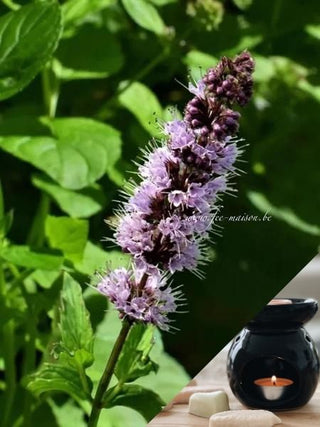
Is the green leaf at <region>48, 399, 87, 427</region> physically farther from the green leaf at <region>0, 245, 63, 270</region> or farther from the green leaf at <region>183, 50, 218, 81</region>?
the green leaf at <region>183, 50, 218, 81</region>

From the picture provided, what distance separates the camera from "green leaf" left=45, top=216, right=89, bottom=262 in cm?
54

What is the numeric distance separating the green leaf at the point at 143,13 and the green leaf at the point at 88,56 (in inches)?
1.5

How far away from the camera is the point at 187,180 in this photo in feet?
1.17

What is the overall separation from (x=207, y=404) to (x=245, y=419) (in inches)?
0.8

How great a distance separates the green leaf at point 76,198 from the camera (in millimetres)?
560

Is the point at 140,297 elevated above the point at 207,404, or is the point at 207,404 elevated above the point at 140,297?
the point at 140,297

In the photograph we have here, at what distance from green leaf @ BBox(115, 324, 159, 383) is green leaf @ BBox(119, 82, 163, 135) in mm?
195

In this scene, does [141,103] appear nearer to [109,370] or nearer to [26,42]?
[26,42]

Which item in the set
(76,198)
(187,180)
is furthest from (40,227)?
(187,180)

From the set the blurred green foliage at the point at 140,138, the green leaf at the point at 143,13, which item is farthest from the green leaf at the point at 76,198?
the green leaf at the point at 143,13

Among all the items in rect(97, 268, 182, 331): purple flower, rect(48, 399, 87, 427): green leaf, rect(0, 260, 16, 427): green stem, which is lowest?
rect(48, 399, 87, 427): green leaf

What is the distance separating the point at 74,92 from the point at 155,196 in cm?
33

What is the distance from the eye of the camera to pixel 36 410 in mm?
546

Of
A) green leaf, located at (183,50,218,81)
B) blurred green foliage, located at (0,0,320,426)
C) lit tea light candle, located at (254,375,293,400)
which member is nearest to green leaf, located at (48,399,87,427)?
blurred green foliage, located at (0,0,320,426)
